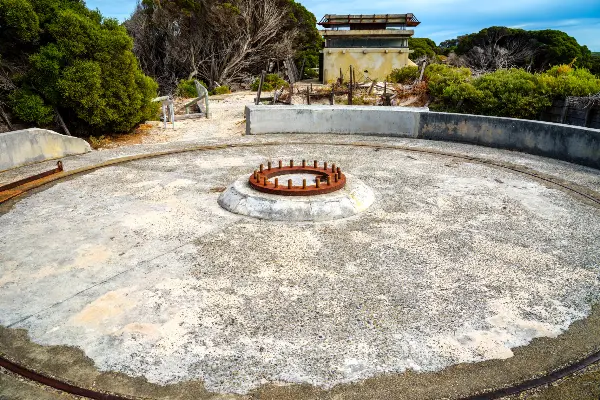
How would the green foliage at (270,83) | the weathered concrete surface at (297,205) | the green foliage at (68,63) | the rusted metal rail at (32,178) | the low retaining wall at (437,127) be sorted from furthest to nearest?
the green foliage at (270,83)
the green foliage at (68,63)
the low retaining wall at (437,127)
the rusted metal rail at (32,178)
the weathered concrete surface at (297,205)

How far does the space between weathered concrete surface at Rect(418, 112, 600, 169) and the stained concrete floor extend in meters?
1.92

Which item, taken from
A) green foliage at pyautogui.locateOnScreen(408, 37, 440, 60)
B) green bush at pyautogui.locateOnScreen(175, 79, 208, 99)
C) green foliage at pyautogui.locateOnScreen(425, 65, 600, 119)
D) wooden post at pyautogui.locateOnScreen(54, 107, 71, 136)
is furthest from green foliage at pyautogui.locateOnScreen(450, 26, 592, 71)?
wooden post at pyautogui.locateOnScreen(54, 107, 71, 136)

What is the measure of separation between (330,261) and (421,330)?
1445 mm

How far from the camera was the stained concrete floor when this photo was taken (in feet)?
11.6

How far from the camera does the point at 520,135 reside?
9.69 meters

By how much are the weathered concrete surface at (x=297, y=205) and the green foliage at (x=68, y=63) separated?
952 cm

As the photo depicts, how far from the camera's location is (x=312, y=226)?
19.6ft

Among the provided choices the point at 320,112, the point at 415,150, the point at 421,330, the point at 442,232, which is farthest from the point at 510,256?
the point at 320,112

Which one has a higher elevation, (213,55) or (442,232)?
(213,55)

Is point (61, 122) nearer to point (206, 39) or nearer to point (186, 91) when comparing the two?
point (186, 91)

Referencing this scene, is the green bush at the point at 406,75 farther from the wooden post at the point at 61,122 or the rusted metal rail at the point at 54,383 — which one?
the rusted metal rail at the point at 54,383

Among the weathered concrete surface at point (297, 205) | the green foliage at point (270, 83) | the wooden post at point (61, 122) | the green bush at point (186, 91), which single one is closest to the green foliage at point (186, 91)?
the green bush at point (186, 91)

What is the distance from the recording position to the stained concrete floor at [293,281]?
11.6 feet

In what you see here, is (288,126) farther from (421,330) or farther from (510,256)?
(421,330)
